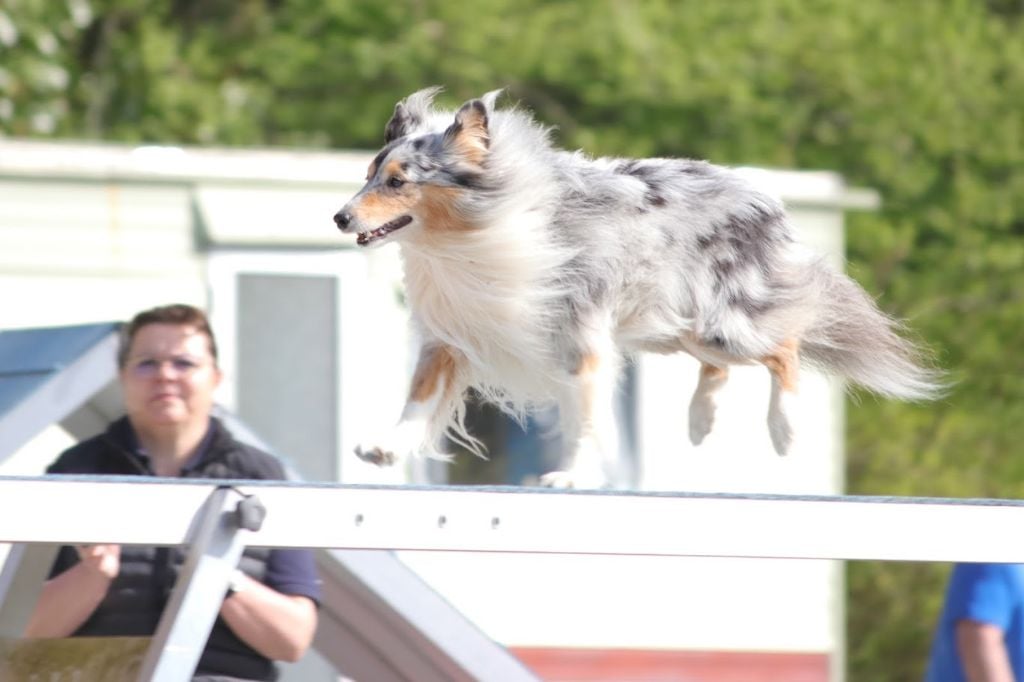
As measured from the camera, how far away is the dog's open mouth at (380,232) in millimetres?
2924

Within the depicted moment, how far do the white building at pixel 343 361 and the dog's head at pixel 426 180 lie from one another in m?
4.19

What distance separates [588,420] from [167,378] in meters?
1.16

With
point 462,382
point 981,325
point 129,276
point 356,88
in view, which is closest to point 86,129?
point 356,88

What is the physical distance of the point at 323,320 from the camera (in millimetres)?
8000

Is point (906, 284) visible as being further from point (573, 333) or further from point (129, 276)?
point (573, 333)

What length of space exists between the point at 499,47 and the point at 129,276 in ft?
18.2

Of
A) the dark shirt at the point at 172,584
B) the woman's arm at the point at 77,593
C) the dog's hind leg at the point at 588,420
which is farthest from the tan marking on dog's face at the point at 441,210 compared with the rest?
the woman's arm at the point at 77,593

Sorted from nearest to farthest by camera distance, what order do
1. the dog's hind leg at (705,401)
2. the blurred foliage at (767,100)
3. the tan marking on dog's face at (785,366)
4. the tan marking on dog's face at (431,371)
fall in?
1. the tan marking on dog's face at (431,371)
2. the tan marking on dog's face at (785,366)
3. the dog's hind leg at (705,401)
4. the blurred foliage at (767,100)

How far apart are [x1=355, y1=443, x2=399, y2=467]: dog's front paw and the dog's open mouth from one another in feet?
1.18

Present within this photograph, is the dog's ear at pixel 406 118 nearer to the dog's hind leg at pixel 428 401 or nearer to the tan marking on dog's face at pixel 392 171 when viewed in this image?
the tan marking on dog's face at pixel 392 171

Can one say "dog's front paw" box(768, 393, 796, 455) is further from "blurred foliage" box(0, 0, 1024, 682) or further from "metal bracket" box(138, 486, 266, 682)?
→ "blurred foliage" box(0, 0, 1024, 682)

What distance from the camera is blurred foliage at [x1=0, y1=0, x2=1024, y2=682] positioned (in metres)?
12.4

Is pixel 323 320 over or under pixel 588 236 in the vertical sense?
over

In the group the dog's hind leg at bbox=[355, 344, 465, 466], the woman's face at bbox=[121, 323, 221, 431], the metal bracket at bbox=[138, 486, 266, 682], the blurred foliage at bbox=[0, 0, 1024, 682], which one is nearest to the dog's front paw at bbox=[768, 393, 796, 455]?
the dog's hind leg at bbox=[355, 344, 465, 466]
